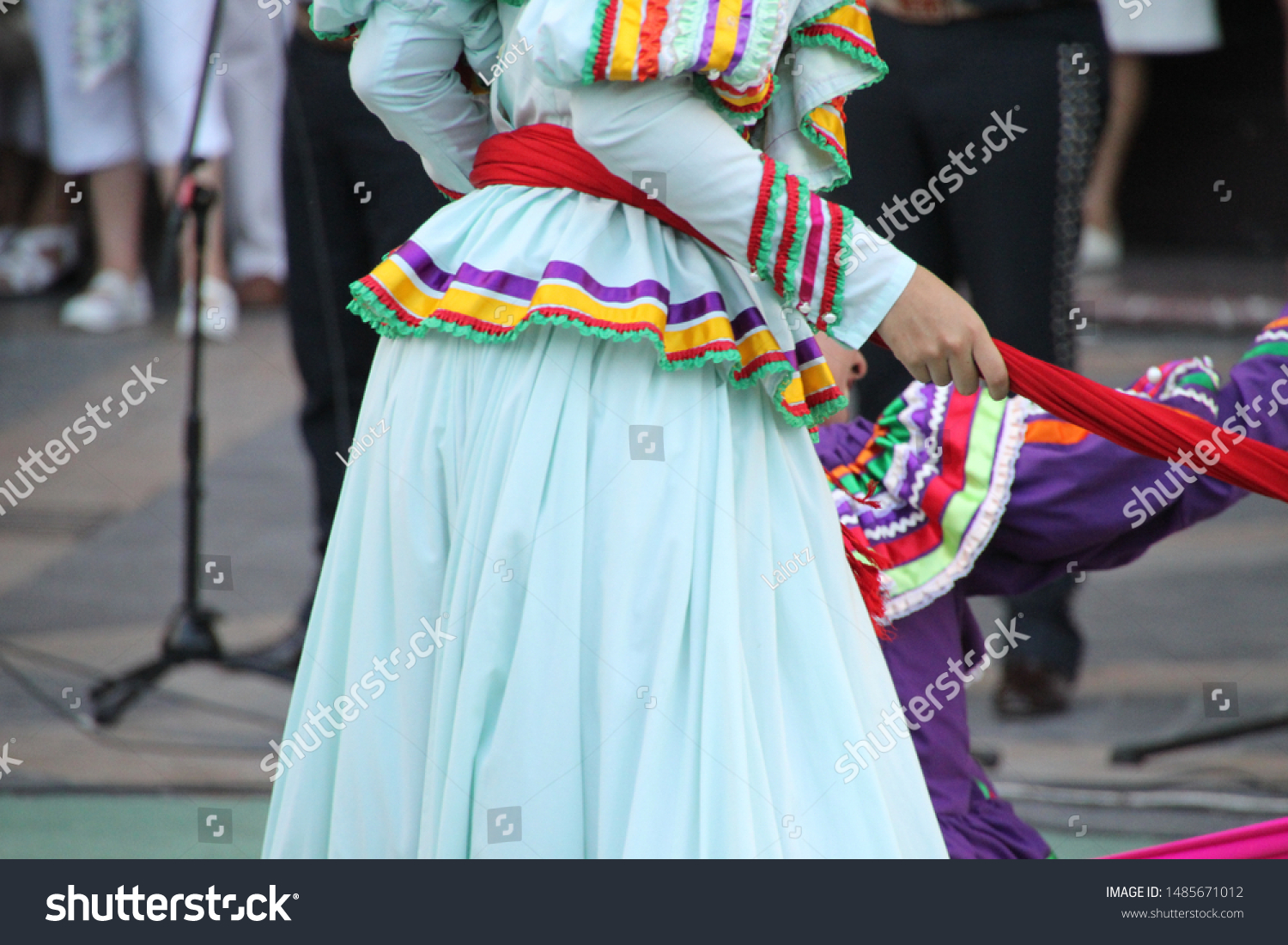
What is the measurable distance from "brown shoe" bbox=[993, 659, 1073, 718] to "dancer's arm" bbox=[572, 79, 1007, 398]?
1674mm

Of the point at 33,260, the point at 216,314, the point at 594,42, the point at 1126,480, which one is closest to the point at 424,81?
the point at 594,42

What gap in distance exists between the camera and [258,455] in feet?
16.5

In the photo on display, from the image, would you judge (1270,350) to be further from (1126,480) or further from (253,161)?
(253,161)

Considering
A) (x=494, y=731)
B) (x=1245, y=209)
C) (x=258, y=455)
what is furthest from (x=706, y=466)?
(x=1245, y=209)

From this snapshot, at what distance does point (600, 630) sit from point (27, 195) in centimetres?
595

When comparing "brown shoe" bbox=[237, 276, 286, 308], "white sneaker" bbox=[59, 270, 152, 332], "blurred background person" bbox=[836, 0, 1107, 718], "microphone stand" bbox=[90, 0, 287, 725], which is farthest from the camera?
"brown shoe" bbox=[237, 276, 286, 308]

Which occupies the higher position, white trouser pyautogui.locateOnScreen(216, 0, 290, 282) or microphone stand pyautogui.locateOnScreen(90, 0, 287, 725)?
microphone stand pyautogui.locateOnScreen(90, 0, 287, 725)

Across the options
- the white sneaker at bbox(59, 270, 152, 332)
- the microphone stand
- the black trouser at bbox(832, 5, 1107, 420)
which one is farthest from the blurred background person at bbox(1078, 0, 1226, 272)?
the microphone stand

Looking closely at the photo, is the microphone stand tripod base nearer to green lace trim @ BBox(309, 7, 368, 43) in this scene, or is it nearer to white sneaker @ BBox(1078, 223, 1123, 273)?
green lace trim @ BBox(309, 7, 368, 43)

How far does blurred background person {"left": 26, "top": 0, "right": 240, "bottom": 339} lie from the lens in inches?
216

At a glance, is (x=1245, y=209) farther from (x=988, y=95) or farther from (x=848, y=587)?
(x=848, y=587)

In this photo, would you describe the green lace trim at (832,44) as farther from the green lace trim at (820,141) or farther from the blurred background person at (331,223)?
the blurred background person at (331,223)

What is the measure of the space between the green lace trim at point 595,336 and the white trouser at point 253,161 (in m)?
4.64

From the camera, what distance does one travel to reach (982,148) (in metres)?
2.88
